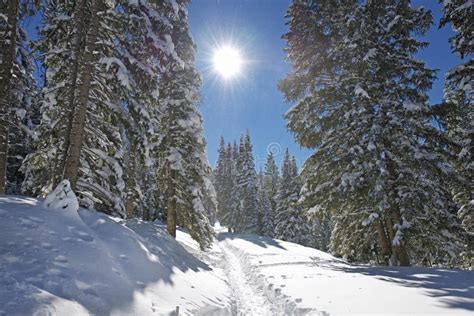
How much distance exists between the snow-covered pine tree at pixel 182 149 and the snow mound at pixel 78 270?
661 centimetres

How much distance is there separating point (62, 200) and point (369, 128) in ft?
34.6

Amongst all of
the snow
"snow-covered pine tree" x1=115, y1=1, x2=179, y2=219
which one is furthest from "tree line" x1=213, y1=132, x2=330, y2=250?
"snow-covered pine tree" x1=115, y1=1, x2=179, y2=219

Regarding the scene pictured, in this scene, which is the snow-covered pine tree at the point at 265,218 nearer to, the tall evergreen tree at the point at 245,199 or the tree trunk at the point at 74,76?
the tall evergreen tree at the point at 245,199

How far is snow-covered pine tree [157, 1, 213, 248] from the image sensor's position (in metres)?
14.1

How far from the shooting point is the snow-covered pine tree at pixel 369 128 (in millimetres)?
9945

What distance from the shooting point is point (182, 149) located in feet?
47.8

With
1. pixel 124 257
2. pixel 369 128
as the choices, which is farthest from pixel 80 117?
pixel 369 128

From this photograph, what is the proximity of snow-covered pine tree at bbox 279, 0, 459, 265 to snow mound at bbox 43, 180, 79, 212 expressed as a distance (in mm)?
8768

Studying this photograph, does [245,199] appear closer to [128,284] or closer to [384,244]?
[384,244]

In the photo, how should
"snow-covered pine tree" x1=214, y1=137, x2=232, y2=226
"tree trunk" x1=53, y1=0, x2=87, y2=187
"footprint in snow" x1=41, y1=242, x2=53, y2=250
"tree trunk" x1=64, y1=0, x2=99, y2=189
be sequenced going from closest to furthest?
"footprint in snow" x1=41, y1=242, x2=53, y2=250 < "tree trunk" x1=64, y1=0, x2=99, y2=189 < "tree trunk" x1=53, y1=0, x2=87, y2=187 < "snow-covered pine tree" x1=214, y1=137, x2=232, y2=226

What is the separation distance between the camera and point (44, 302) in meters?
3.56

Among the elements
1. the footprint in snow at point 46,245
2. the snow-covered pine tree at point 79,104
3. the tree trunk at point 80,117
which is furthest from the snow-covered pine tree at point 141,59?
the footprint in snow at point 46,245

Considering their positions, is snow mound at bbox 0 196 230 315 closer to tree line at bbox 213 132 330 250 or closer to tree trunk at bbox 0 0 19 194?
tree trunk at bbox 0 0 19 194

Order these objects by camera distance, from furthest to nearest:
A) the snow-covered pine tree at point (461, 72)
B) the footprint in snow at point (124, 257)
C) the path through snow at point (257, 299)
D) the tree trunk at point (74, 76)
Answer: the snow-covered pine tree at point (461, 72), the tree trunk at point (74, 76), the path through snow at point (257, 299), the footprint in snow at point (124, 257)
